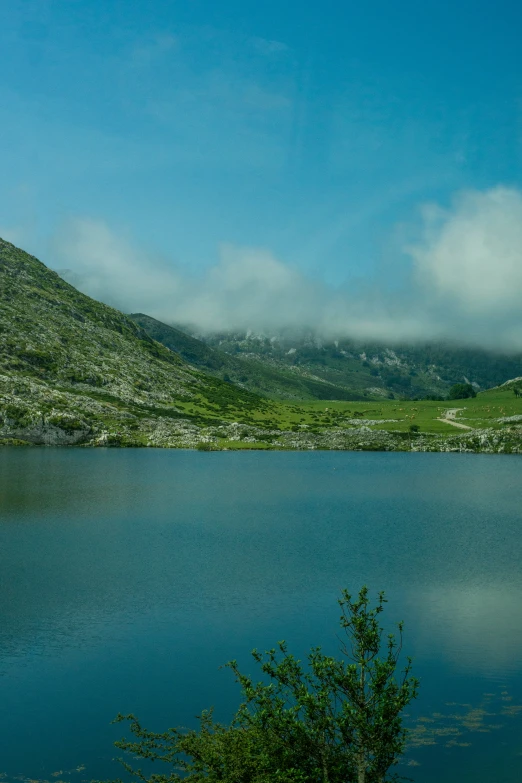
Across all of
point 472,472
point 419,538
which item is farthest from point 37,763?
point 472,472

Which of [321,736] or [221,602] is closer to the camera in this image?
[321,736]

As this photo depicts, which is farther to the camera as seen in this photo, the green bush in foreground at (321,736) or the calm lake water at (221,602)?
the calm lake water at (221,602)

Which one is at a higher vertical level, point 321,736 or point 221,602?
point 321,736

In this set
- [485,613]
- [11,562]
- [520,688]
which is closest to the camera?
[520,688]

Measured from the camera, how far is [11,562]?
51.4m

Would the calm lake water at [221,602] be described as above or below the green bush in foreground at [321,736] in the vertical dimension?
below

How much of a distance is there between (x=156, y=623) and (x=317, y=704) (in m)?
20.8

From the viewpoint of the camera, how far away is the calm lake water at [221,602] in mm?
27219

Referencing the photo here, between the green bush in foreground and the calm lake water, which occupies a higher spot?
the green bush in foreground

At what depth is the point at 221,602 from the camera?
42719 mm

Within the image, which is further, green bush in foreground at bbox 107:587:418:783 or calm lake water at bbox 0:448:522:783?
calm lake water at bbox 0:448:522:783

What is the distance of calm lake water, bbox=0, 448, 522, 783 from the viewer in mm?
Answer: 27219

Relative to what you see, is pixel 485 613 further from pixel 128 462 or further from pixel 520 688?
pixel 128 462

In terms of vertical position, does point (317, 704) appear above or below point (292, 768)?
above
